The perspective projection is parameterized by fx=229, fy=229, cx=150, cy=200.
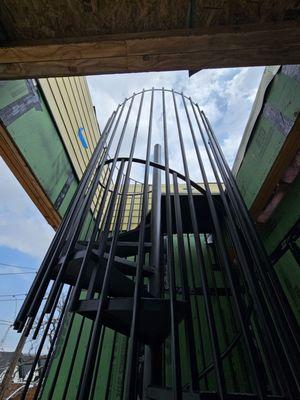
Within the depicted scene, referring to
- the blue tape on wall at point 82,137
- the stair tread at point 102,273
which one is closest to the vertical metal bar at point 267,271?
the stair tread at point 102,273

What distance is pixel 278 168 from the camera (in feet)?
6.81

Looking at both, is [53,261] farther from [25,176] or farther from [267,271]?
[25,176]

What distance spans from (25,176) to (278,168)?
2.46 m

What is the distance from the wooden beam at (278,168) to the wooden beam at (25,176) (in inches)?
92.0

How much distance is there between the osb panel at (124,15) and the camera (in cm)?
128

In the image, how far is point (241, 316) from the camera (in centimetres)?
97

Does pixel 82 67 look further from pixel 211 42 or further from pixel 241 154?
pixel 241 154

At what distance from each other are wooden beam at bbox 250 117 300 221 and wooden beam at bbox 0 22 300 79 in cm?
60

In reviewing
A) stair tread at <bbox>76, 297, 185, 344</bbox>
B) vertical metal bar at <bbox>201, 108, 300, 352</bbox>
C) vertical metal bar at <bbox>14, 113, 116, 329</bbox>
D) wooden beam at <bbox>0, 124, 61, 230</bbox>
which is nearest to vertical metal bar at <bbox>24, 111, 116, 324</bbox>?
vertical metal bar at <bbox>14, 113, 116, 329</bbox>

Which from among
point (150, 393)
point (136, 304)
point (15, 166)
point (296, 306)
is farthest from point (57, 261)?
point (296, 306)

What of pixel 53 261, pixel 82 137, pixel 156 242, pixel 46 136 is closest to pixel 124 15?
pixel 53 261

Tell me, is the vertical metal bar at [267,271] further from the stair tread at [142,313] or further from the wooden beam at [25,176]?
the wooden beam at [25,176]

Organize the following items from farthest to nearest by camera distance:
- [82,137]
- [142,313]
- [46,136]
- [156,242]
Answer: [82,137] → [46,136] → [156,242] → [142,313]

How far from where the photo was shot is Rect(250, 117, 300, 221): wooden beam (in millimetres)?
1820
